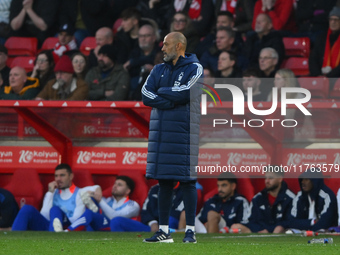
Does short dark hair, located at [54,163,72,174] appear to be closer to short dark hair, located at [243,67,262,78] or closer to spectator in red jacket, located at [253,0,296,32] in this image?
short dark hair, located at [243,67,262,78]

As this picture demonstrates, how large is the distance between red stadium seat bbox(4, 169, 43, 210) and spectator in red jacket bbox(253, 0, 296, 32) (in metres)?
4.26

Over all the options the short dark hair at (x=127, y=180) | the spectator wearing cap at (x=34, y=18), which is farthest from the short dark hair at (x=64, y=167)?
the spectator wearing cap at (x=34, y=18)

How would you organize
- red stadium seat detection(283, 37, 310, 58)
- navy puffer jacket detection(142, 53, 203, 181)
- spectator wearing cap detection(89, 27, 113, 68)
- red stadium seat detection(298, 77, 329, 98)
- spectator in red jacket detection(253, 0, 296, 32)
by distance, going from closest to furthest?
1. navy puffer jacket detection(142, 53, 203, 181)
2. red stadium seat detection(298, 77, 329, 98)
3. red stadium seat detection(283, 37, 310, 58)
4. spectator in red jacket detection(253, 0, 296, 32)
5. spectator wearing cap detection(89, 27, 113, 68)

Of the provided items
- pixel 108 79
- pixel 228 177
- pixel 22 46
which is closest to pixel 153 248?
pixel 228 177

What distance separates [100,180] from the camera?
1088cm

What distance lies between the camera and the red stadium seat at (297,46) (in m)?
11.8

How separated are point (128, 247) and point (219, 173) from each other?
393cm

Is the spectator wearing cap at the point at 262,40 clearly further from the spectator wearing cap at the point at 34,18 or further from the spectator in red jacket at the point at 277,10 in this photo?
the spectator wearing cap at the point at 34,18

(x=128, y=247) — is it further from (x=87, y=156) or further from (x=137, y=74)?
(x=137, y=74)

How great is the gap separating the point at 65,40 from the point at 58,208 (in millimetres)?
4082

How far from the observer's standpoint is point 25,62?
1328 centimetres

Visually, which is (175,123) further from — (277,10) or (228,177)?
(277,10)

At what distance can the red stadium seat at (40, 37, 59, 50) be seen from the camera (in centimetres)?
1357

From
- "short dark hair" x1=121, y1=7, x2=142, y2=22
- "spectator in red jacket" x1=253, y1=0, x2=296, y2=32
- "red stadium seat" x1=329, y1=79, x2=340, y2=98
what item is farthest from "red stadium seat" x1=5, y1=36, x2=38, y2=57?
"red stadium seat" x1=329, y1=79, x2=340, y2=98
